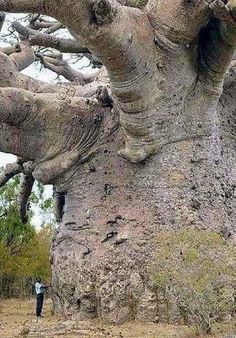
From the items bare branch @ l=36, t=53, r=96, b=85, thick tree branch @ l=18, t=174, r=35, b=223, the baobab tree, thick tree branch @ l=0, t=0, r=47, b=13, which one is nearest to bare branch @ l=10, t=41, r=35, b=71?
the baobab tree

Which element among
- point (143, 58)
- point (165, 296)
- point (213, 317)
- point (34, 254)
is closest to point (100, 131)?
point (143, 58)

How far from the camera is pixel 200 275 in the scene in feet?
17.1

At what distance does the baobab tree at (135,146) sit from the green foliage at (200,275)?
393 millimetres

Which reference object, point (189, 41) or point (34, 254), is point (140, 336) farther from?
point (34, 254)

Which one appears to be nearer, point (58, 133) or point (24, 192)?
point (58, 133)

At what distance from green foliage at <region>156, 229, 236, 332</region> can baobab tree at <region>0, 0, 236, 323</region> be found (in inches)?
15.5

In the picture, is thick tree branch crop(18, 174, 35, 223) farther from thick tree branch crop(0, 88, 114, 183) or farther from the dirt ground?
the dirt ground

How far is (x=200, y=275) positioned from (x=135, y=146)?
1473 mm

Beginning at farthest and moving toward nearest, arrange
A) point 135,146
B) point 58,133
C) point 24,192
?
point 24,192, point 58,133, point 135,146

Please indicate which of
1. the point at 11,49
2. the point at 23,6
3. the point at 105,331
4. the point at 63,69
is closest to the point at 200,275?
the point at 105,331

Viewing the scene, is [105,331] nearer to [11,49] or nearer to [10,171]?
[10,171]

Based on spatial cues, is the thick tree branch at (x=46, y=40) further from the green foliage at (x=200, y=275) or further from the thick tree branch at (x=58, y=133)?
the green foliage at (x=200, y=275)

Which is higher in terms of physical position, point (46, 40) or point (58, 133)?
point (46, 40)

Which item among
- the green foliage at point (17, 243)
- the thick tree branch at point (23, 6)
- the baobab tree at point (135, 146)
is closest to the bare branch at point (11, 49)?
the baobab tree at point (135, 146)
